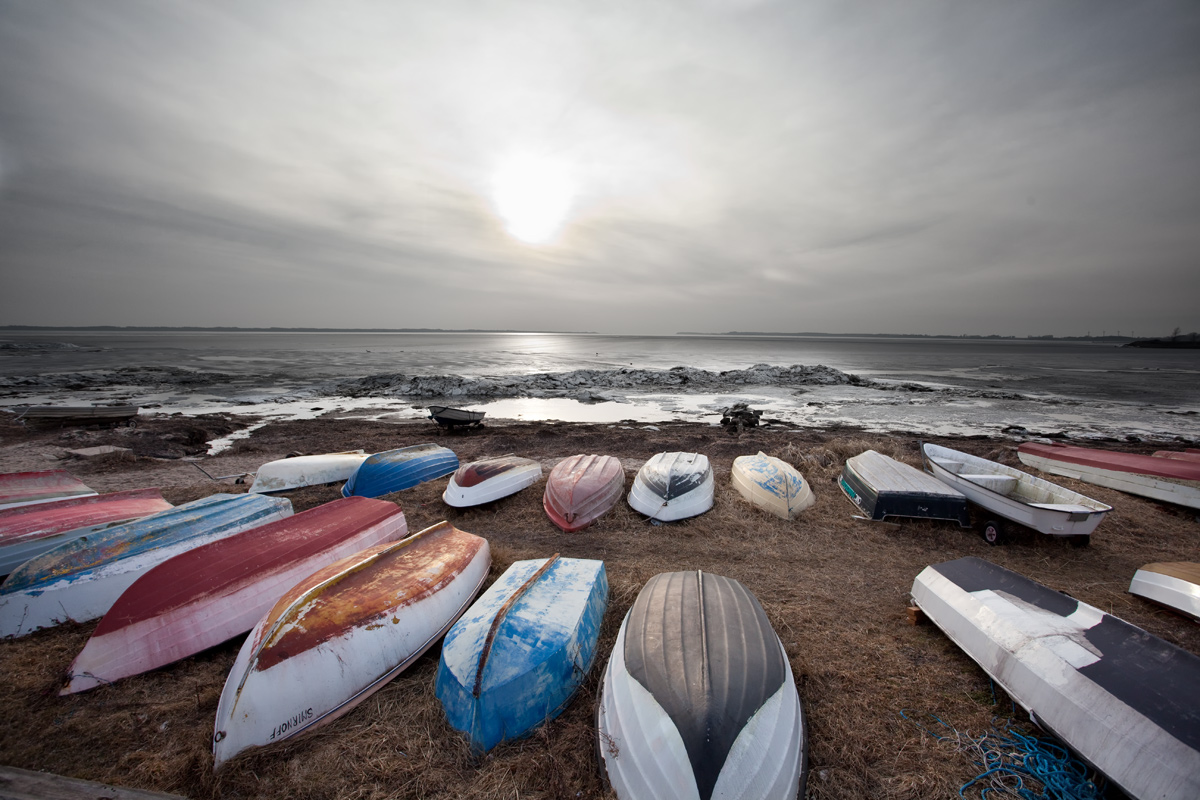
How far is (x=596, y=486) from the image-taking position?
7.25m

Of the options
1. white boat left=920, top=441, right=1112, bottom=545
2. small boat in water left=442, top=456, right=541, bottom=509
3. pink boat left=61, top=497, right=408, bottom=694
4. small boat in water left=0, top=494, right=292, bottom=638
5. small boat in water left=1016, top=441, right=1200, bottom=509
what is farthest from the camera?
small boat in water left=1016, top=441, right=1200, bottom=509

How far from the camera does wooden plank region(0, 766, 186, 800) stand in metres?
2.38

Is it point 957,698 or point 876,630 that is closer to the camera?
point 957,698

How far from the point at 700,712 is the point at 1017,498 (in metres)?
7.66

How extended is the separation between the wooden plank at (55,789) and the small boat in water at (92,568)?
7.16 ft

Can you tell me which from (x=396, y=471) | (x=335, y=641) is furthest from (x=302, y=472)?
(x=335, y=641)

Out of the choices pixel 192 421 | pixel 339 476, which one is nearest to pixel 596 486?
pixel 339 476

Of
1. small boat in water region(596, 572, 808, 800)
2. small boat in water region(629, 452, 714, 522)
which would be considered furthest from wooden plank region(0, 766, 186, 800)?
small boat in water region(629, 452, 714, 522)

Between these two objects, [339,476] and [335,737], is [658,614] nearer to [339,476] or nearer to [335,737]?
[335,737]

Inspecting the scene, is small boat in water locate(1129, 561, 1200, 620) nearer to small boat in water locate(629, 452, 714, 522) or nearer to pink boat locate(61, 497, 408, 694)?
small boat in water locate(629, 452, 714, 522)

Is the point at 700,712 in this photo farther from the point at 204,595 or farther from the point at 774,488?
the point at 774,488

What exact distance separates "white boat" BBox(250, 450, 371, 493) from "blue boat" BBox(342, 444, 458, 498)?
0.41m

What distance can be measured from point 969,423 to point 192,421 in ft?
99.4

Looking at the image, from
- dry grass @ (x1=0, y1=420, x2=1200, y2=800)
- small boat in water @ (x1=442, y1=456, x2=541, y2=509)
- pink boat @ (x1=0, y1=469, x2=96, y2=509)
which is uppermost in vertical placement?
pink boat @ (x1=0, y1=469, x2=96, y2=509)
